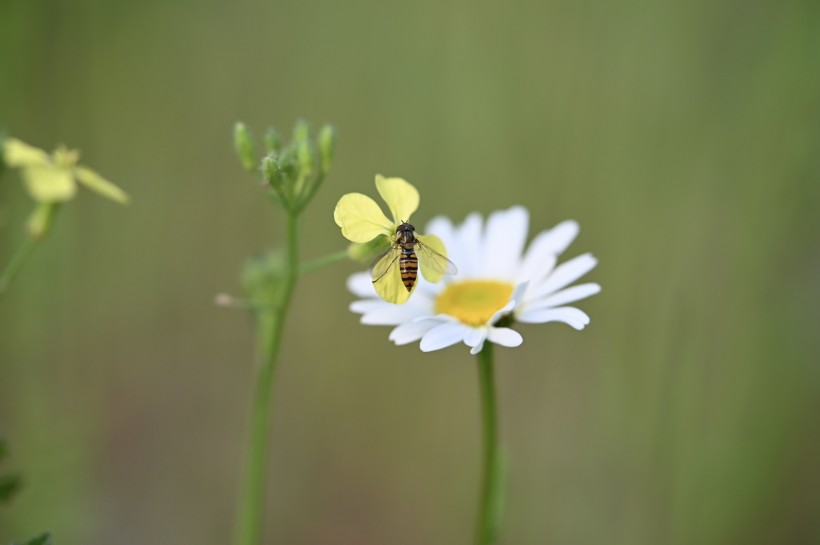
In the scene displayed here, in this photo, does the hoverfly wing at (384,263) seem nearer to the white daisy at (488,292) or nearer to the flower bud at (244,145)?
the white daisy at (488,292)

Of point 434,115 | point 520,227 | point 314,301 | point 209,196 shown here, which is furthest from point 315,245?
point 520,227

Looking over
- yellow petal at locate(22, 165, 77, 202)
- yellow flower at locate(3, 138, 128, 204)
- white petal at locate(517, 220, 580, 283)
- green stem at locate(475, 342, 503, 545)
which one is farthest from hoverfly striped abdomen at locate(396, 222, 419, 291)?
yellow petal at locate(22, 165, 77, 202)

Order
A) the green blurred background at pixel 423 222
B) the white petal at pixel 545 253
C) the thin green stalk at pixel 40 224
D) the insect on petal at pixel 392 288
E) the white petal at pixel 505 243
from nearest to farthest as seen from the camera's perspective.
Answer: the thin green stalk at pixel 40 224
the insect on petal at pixel 392 288
the white petal at pixel 545 253
the white petal at pixel 505 243
the green blurred background at pixel 423 222

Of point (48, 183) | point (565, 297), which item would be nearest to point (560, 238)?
point (565, 297)

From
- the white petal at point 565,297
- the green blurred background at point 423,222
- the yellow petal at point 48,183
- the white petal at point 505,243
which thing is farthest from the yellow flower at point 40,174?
the green blurred background at point 423,222

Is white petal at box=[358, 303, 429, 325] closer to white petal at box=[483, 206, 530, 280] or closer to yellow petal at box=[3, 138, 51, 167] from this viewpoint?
white petal at box=[483, 206, 530, 280]

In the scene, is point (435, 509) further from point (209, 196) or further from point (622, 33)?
Answer: point (622, 33)
